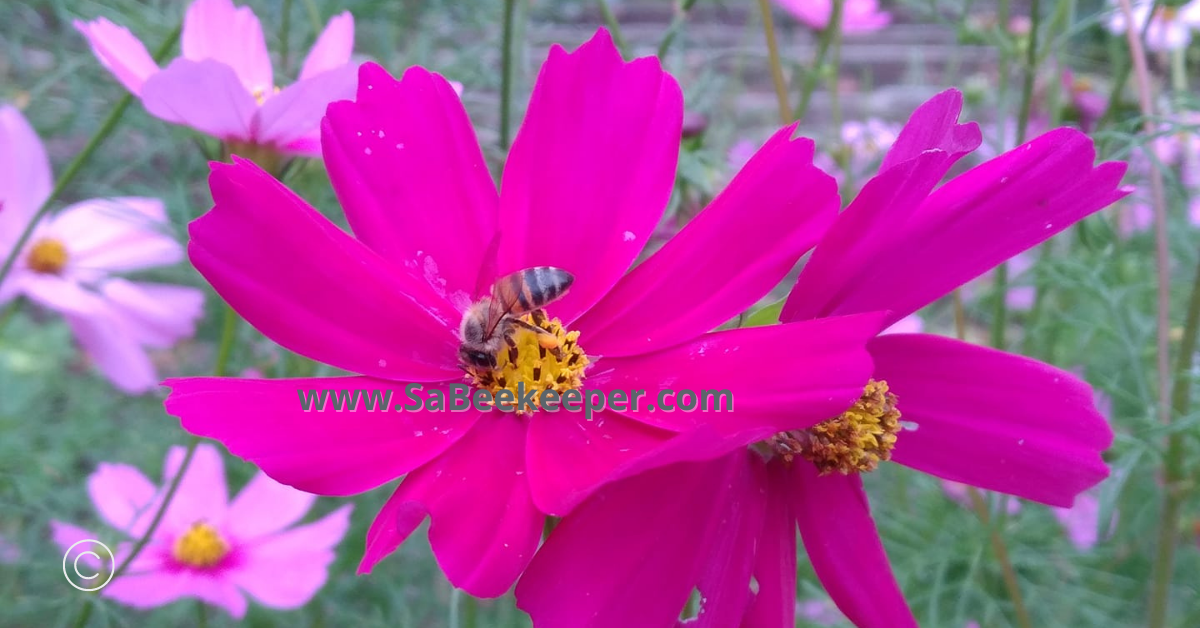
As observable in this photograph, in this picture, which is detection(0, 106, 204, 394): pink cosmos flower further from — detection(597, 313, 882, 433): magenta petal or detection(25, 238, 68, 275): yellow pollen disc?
detection(597, 313, 882, 433): magenta petal

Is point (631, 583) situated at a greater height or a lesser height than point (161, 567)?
greater

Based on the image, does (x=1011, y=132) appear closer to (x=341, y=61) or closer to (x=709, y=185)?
(x=709, y=185)

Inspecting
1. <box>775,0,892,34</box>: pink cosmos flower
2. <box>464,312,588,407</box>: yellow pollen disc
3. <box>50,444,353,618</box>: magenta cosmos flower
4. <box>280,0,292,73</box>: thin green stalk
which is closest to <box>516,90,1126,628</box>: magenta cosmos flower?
<box>464,312,588,407</box>: yellow pollen disc

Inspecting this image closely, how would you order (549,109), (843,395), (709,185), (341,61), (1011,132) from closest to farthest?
1. (843,395)
2. (549,109)
3. (341,61)
4. (709,185)
5. (1011,132)

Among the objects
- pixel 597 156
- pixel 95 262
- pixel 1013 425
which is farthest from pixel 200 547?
pixel 1013 425

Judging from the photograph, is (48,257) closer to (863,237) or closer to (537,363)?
(537,363)

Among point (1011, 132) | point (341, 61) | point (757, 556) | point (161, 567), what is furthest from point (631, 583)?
point (1011, 132)
